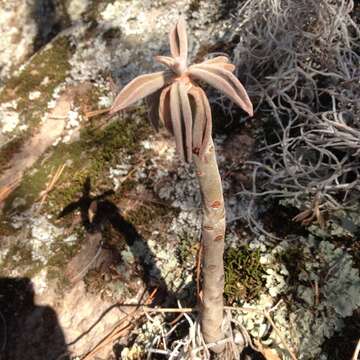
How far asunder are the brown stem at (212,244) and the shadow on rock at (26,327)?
2.27 ft

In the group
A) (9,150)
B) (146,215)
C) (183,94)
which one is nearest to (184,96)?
(183,94)

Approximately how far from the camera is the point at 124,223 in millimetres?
2039

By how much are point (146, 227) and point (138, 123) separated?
1.87 feet

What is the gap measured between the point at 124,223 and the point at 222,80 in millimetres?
1270

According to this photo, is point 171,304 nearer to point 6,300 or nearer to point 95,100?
point 6,300

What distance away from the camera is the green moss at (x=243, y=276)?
1.72 metres

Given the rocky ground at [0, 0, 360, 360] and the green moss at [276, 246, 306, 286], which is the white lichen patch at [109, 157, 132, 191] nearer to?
the rocky ground at [0, 0, 360, 360]

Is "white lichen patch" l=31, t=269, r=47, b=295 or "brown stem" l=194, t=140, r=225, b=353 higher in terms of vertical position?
"brown stem" l=194, t=140, r=225, b=353

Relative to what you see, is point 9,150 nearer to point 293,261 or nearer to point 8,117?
point 8,117

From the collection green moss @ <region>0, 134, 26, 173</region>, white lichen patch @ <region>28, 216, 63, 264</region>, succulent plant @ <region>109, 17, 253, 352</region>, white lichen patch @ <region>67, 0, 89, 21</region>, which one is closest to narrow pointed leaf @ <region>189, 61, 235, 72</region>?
succulent plant @ <region>109, 17, 253, 352</region>

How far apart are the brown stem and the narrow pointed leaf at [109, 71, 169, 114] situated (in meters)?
0.17

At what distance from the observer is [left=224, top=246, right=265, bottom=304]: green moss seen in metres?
1.72

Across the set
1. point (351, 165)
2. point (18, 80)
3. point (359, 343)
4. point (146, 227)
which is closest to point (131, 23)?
point (18, 80)

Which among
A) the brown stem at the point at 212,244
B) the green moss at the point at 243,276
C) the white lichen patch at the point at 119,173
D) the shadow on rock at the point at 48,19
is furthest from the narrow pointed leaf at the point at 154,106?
the shadow on rock at the point at 48,19
